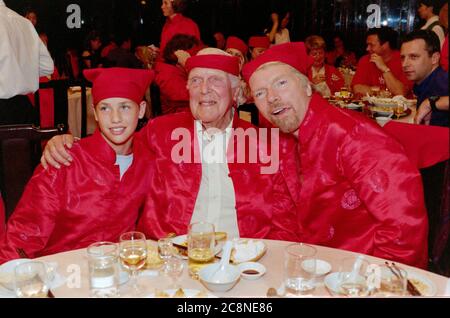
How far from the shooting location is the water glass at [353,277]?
3.70ft

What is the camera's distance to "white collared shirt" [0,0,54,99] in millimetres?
2861

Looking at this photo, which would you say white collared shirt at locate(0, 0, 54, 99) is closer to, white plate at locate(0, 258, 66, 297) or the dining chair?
the dining chair

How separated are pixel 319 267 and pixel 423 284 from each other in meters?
0.26

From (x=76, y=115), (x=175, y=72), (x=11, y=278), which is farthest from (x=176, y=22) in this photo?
(x=11, y=278)

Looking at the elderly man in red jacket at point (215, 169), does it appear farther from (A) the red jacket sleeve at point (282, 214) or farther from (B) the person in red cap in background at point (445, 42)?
(B) the person in red cap in background at point (445, 42)

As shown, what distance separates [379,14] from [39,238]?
2875mm

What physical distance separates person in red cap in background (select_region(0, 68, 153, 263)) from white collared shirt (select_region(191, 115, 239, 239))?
0.29 meters

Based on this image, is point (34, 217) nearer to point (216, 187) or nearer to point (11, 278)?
point (11, 278)

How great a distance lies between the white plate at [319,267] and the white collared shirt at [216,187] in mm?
638

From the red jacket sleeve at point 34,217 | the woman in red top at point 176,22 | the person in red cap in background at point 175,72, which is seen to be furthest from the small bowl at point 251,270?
the woman in red top at point 176,22

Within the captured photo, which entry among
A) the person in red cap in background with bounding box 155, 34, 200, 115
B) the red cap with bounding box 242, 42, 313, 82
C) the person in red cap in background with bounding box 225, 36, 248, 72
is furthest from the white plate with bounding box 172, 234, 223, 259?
the person in red cap in background with bounding box 225, 36, 248, 72

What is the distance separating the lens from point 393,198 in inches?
58.7
